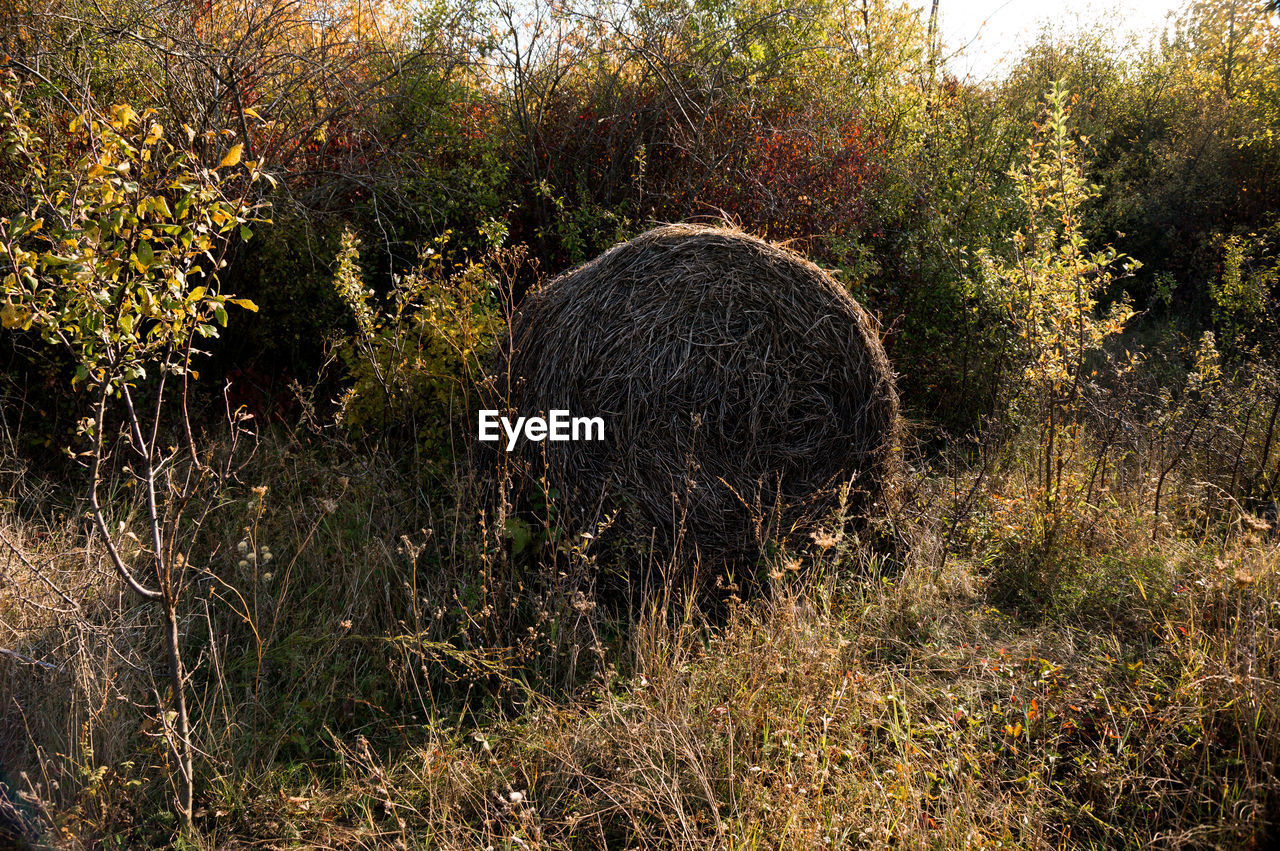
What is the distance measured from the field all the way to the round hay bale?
6.2 inches

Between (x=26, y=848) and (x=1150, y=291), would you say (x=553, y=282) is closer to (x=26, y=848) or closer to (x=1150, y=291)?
(x=26, y=848)

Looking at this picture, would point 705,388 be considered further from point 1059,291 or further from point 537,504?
point 1059,291

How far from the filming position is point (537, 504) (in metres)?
4.00

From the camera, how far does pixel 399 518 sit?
4.37 metres

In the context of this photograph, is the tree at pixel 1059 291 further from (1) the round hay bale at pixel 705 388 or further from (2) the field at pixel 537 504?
(1) the round hay bale at pixel 705 388

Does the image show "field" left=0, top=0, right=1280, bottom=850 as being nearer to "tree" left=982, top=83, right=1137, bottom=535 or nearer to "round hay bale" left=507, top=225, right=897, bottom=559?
"tree" left=982, top=83, right=1137, bottom=535

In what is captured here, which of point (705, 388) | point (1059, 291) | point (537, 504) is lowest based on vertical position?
point (537, 504)

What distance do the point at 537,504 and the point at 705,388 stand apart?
1.10 meters

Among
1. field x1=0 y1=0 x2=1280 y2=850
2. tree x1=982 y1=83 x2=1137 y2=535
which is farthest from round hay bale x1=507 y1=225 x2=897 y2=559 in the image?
tree x1=982 y1=83 x2=1137 y2=535

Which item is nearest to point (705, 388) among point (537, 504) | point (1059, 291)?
point (537, 504)

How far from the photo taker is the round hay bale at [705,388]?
3949 millimetres

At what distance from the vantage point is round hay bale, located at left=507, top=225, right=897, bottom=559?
13.0ft

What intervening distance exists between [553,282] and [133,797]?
3.04 m

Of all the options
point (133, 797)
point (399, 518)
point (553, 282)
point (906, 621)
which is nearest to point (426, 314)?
point (553, 282)
